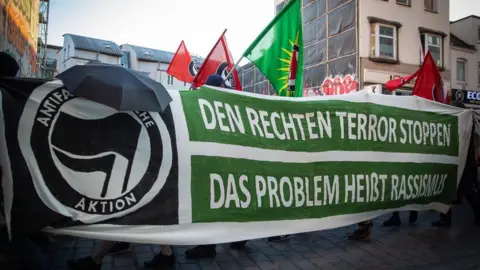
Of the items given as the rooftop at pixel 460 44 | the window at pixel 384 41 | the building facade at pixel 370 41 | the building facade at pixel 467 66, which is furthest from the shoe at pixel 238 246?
the rooftop at pixel 460 44

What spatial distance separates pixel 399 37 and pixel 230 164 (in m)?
20.7

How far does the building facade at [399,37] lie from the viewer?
2002cm

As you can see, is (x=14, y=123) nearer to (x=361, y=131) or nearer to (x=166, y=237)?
(x=166, y=237)

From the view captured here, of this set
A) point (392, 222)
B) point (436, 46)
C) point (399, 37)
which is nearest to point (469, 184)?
point (392, 222)

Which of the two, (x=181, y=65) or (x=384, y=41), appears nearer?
(x=181, y=65)

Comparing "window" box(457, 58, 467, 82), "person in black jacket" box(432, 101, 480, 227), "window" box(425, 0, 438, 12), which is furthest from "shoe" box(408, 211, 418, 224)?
"window" box(457, 58, 467, 82)

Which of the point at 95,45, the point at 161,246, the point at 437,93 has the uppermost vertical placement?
the point at 95,45

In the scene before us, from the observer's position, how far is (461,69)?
82.1ft

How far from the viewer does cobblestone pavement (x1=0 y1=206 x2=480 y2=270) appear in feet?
12.9

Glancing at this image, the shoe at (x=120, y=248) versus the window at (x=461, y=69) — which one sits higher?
the window at (x=461, y=69)

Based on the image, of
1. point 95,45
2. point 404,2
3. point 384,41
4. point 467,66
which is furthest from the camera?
point 95,45

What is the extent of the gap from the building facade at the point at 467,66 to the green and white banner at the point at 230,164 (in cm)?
2243

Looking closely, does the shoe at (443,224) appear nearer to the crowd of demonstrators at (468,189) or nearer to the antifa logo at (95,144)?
the crowd of demonstrators at (468,189)

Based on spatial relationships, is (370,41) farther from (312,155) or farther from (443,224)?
(312,155)
